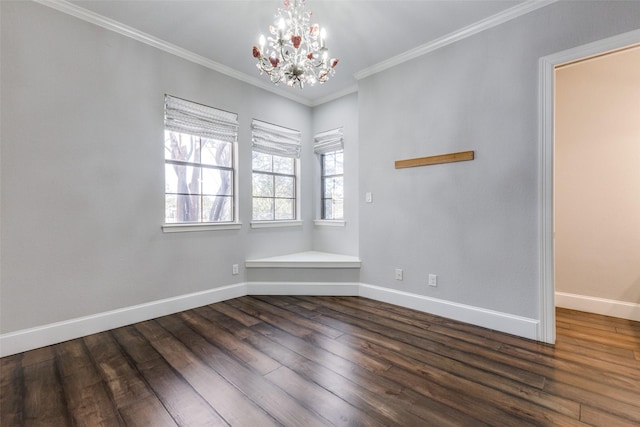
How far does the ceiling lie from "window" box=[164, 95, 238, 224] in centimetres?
64

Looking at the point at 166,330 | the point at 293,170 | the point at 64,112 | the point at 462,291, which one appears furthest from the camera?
the point at 293,170

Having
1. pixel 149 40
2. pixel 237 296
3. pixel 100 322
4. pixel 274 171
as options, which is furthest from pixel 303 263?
pixel 149 40

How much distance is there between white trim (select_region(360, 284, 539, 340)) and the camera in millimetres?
2348

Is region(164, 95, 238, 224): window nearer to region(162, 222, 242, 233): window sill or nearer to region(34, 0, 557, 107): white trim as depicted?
region(162, 222, 242, 233): window sill

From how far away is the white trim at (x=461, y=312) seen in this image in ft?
7.70

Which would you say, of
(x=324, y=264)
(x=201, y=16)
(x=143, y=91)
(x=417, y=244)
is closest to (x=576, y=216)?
(x=417, y=244)

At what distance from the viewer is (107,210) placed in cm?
254

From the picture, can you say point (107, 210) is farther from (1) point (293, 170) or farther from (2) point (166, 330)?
(1) point (293, 170)

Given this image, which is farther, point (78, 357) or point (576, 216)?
point (576, 216)

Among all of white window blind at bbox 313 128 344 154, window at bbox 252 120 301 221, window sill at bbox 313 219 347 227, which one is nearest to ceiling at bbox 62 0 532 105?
window at bbox 252 120 301 221

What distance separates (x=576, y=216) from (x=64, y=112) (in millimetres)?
5054

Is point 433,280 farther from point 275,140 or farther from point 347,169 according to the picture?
point 275,140

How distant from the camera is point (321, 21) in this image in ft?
8.30

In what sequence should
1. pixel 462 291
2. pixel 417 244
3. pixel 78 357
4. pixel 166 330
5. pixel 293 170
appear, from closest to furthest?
pixel 78 357 < pixel 166 330 < pixel 462 291 < pixel 417 244 < pixel 293 170
